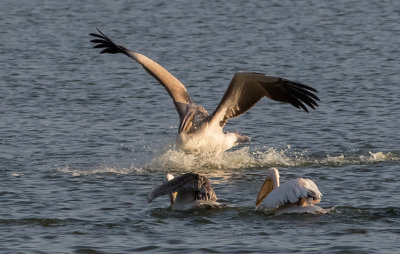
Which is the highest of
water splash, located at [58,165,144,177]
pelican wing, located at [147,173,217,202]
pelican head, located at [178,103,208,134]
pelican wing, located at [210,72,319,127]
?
pelican wing, located at [210,72,319,127]

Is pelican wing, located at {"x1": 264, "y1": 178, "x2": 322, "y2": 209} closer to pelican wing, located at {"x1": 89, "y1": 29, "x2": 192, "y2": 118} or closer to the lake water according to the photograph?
the lake water

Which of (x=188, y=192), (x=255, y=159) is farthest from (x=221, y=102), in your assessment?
(x=188, y=192)

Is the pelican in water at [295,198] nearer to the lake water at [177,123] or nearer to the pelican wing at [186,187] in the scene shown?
the lake water at [177,123]

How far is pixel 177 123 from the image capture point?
17.9 meters

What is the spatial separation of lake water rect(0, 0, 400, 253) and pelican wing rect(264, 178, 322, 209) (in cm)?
19

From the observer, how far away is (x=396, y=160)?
14.4 metres

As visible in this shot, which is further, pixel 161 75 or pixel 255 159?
pixel 161 75

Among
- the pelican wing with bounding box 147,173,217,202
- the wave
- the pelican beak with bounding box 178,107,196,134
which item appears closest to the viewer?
the pelican wing with bounding box 147,173,217,202

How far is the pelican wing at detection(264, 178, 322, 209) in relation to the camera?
11031 mm

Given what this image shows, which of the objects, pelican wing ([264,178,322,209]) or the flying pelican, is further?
the flying pelican

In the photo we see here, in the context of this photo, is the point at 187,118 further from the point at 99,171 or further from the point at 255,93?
the point at 99,171

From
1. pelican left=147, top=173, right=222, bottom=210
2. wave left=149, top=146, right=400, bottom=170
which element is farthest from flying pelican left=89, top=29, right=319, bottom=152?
pelican left=147, top=173, right=222, bottom=210

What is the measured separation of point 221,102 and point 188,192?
3.20 metres

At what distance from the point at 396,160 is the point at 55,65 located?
35.4 feet
